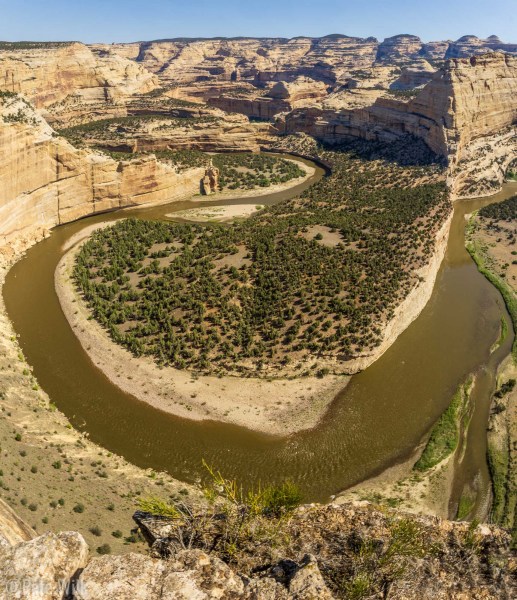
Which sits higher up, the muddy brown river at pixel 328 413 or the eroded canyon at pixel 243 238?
the eroded canyon at pixel 243 238

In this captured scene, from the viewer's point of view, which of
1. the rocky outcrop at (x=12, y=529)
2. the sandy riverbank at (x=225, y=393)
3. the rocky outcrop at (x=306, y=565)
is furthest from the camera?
the sandy riverbank at (x=225, y=393)

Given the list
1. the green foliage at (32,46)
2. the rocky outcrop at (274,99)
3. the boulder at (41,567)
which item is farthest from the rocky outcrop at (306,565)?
the rocky outcrop at (274,99)

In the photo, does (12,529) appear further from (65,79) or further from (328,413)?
(65,79)

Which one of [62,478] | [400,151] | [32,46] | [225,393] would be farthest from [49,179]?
[32,46]

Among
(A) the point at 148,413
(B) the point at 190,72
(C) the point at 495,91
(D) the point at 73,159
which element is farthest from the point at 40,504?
(B) the point at 190,72

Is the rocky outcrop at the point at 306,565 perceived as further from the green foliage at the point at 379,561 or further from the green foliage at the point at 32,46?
the green foliage at the point at 32,46
